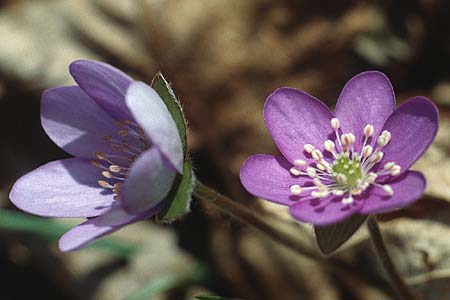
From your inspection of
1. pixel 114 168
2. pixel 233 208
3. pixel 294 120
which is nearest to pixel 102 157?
pixel 114 168

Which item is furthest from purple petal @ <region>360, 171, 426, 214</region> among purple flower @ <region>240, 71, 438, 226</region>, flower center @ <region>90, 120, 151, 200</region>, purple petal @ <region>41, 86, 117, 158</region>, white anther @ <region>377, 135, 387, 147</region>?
purple petal @ <region>41, 86, 117, 158</region>

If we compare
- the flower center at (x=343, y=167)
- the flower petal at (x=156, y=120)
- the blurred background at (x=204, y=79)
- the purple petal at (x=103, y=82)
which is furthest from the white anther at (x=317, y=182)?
the blurred background at (x=204, y=79)

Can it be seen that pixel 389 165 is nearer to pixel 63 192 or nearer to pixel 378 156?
pixel 378 156

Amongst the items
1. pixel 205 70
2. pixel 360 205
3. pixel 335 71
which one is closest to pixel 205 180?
pixel 205 70

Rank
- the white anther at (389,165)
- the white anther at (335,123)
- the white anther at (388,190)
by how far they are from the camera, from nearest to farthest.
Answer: the white anther at (388,190) < the white anther at (389,165) < the white anther at (335,123)

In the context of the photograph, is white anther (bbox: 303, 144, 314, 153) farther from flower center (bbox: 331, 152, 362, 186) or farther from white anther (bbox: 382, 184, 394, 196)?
white anther (bbox: 382, 184, 394, 196)

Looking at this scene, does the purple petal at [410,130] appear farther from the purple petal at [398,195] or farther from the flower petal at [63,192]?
the flower petal at [63,192]

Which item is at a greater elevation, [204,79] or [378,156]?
[378,156]
